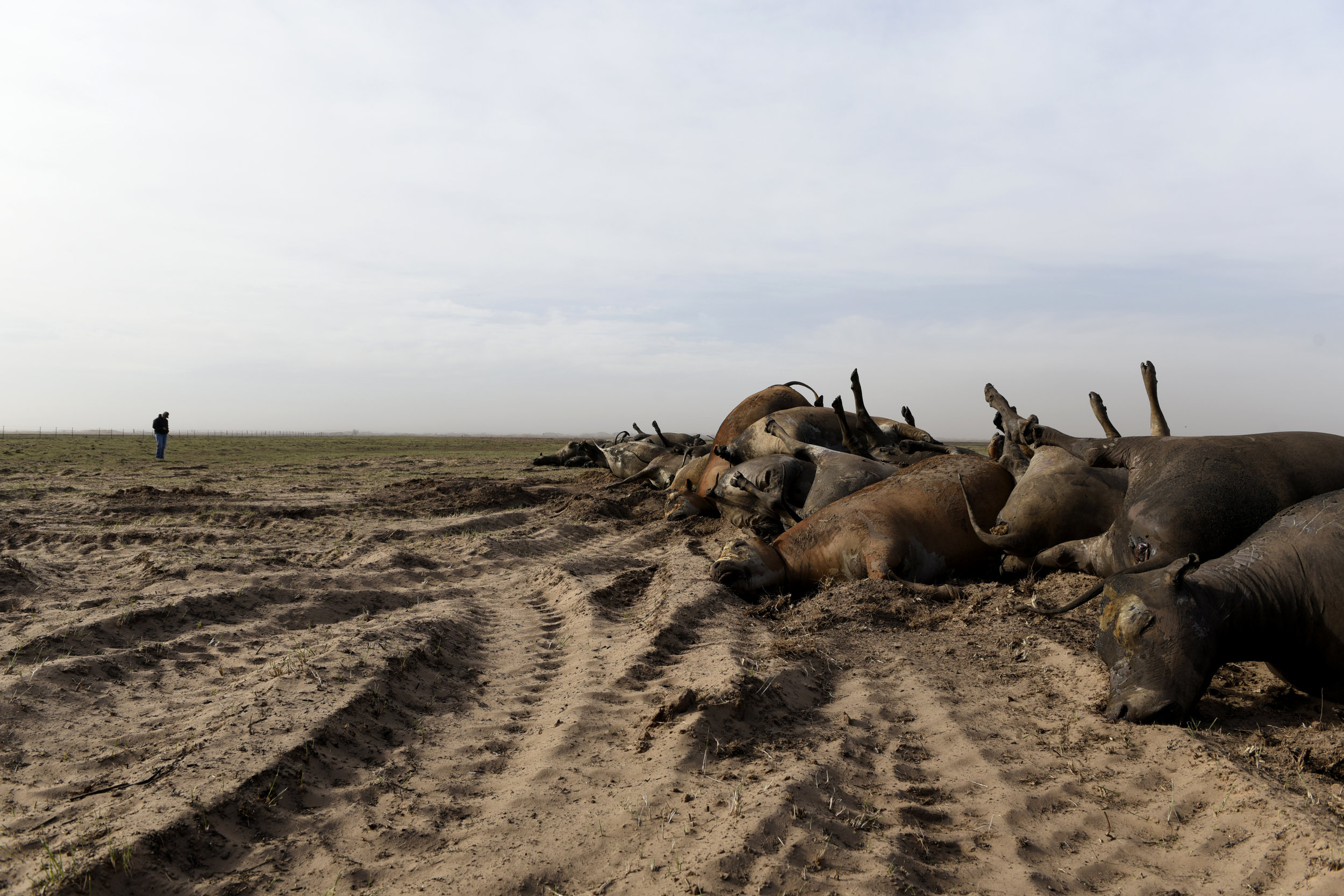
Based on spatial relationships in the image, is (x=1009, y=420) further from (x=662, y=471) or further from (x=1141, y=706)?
(x=662, y=471)

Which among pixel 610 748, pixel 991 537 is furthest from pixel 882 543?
pixel 610 748

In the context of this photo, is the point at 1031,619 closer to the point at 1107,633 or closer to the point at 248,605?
the point at 1107,633

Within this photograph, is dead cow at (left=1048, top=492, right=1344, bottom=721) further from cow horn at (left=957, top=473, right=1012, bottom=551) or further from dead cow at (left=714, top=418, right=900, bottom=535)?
dead cow at (left=714, top=418, right=900, bottom=535)

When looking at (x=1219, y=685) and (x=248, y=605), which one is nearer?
(x=1219, y=685)

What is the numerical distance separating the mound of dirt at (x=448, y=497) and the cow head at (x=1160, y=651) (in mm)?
9112

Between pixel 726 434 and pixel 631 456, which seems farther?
pixel 631 456

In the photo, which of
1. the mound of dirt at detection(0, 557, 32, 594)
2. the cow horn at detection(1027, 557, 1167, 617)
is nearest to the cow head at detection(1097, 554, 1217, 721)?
the cow horn at detection(1027, 557, 1167, 617)

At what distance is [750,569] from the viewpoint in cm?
627

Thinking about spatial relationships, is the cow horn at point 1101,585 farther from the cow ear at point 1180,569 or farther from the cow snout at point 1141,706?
the cow snout at point 1141,706

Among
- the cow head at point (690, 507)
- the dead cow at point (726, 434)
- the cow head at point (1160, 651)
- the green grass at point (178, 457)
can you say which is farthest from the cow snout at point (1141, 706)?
the green grass at point (178, 457)

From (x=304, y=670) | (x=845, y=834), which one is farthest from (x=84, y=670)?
(x=845, y=834)

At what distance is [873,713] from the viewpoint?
3.82 m

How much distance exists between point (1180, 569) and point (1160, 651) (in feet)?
1.37

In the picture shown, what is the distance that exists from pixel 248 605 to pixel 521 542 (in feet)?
10.9
